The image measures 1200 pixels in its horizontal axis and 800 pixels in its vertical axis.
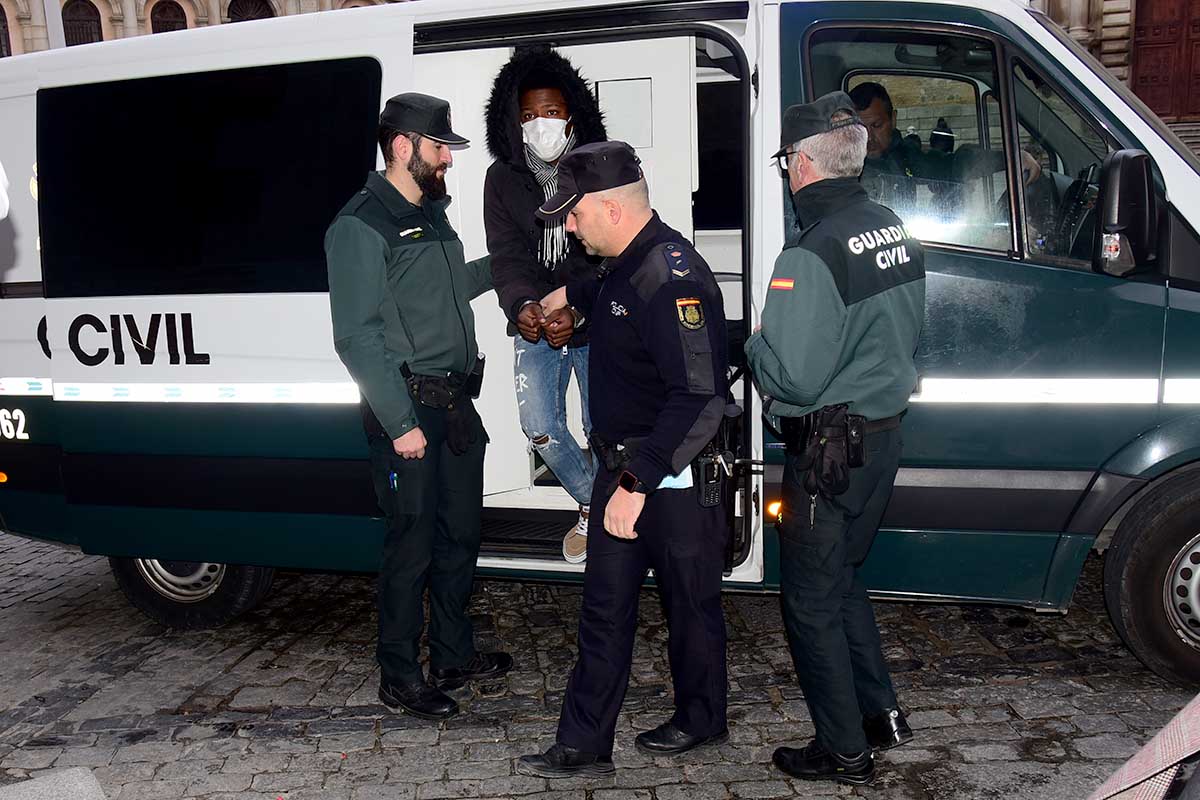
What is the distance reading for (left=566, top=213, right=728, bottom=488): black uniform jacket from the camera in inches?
121

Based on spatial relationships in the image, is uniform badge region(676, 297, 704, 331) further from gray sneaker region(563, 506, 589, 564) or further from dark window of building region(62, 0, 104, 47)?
dark window of building region(62, 0, 104, 47)

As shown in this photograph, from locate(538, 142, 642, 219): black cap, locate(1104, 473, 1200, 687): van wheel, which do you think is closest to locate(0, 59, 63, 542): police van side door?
locate(538, 142, 642, 219): black cap

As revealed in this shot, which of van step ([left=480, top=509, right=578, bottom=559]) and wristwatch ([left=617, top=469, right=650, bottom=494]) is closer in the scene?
wristwatch ([left=617, top=469, right=650, bottom=494])

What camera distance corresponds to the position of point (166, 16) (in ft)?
98.3

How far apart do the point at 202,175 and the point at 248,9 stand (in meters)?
28.9

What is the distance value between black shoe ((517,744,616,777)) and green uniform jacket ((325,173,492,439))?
3.74 feet

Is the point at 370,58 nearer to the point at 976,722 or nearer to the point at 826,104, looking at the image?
the point at 826,104

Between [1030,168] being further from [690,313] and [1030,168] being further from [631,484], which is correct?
[631,484]

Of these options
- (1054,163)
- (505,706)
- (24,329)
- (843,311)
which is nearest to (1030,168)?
(1054,163)

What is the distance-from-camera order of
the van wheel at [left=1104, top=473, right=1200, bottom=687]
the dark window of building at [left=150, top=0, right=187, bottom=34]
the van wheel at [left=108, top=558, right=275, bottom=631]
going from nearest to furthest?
the van wheel at [left=1104, top=473, right=1200, bottom=687], the van wheel at [left=108, top=558, right=275, bottom=631], the dark window of building at [left=150, top=0, right=187, bottom=34]

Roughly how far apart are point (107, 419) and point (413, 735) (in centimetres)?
183

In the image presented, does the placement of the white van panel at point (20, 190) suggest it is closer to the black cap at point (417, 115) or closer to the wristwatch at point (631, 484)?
the black cap at point (417, 115)

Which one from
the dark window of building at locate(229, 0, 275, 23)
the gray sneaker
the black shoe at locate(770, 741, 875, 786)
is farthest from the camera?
the dark window of building at locate(229, 0, 275, 23)

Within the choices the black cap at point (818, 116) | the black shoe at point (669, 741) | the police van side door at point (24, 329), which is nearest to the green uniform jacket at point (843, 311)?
the black cap at point (818, 116)
